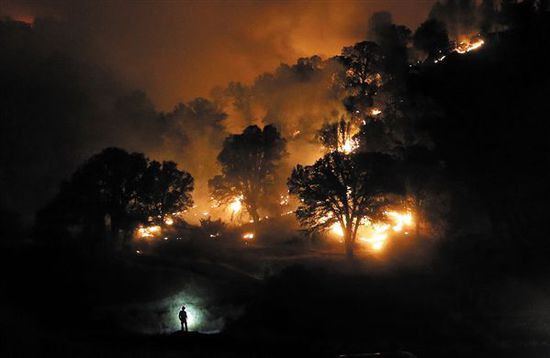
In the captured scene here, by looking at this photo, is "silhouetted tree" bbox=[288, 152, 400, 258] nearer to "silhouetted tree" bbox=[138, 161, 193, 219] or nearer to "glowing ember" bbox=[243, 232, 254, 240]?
"silhouetted tree" bbox=[138, 161, 193, 219]

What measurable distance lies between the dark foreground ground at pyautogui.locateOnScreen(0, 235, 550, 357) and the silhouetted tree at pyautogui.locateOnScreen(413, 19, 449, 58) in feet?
111

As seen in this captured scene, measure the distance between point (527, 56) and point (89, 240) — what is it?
52272 millimetres

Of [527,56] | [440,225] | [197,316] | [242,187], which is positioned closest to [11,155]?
[242,187]

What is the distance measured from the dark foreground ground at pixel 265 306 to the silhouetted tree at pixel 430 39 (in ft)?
111

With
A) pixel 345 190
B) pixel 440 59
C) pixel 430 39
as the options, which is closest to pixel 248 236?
pixel 345 190

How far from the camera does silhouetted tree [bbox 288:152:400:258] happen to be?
45750 millimetres

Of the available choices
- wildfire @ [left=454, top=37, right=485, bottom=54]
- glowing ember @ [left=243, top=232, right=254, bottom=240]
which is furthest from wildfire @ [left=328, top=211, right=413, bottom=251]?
wildfire @ [left=454, top=37, right=485, bottom=54]

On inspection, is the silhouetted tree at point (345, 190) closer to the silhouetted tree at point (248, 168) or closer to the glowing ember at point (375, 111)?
the silhouetted tree at point (248, 168)

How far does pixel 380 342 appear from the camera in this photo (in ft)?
84.3

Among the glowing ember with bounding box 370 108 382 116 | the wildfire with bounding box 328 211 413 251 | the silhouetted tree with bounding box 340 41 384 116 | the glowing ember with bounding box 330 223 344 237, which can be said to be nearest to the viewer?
the wildfire with bounding box 328 211 413 251

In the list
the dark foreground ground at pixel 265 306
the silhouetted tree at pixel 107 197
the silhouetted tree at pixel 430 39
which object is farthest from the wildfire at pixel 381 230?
the silhouetted tree at pixel 430 39

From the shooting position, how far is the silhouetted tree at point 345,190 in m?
45.8

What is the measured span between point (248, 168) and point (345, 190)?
70.6ft

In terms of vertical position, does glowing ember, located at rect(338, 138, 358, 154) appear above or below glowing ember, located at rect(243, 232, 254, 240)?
above
